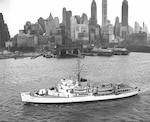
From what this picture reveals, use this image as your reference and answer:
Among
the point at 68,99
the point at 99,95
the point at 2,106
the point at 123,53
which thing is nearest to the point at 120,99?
the point at 99,95

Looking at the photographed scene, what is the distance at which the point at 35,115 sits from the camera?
3325cm

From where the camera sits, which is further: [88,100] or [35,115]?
[88,100]

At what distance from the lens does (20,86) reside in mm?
51438

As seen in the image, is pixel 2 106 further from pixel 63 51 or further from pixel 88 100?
pixel 63 51

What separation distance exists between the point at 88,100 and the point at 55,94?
5.49 m

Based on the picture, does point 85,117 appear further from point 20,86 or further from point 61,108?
point 20,86

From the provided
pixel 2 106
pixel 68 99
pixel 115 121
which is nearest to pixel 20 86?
pixel 2 106

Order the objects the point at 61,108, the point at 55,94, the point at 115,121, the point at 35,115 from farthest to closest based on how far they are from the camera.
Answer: the point at 55,94
the point at 61,108
the point at 35,115
the point at 115,121

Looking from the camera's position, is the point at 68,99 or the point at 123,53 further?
the point at 123,53

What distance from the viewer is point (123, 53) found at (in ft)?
552

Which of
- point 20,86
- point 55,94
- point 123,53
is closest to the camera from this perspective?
point 55,94

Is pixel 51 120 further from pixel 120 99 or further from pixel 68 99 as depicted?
pixel 120 99

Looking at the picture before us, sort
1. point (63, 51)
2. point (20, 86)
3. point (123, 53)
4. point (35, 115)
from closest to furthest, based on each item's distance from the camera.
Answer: point (35, 115) → point (20, 86) → point (123, 53) → point (63, 51)

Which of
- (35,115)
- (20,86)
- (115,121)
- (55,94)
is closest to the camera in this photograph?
(115,121)
